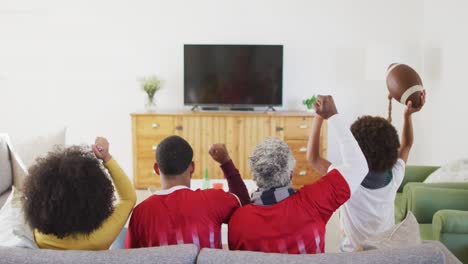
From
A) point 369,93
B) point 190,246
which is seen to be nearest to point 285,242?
point 190,246

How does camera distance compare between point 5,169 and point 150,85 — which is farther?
point 150,85

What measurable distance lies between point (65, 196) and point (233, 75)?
11.7 ft

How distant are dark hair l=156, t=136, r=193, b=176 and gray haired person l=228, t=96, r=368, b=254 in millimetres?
270

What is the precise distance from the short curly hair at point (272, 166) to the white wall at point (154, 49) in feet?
11.5

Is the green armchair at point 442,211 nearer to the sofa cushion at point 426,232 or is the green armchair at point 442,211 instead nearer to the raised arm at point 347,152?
the sofa cushion at point 426,232

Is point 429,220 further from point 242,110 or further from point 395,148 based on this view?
point 242,110

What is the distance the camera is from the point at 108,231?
1.44 m

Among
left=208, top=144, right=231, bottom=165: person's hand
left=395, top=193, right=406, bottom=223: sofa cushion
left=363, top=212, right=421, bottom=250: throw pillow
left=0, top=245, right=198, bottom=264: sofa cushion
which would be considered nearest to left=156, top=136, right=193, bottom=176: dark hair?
left=208, top=144, right=231, bottom=165: person's hand

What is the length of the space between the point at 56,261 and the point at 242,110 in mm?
3711

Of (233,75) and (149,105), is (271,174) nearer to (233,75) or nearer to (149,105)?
(233,75)

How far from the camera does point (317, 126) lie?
184cm

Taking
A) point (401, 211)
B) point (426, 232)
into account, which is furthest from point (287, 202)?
point (401, 211)

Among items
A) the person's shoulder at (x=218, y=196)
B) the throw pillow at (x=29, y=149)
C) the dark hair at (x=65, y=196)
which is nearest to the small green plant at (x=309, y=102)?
the throw pillow at (x=29, y=149)

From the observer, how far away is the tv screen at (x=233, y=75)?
4711mm
